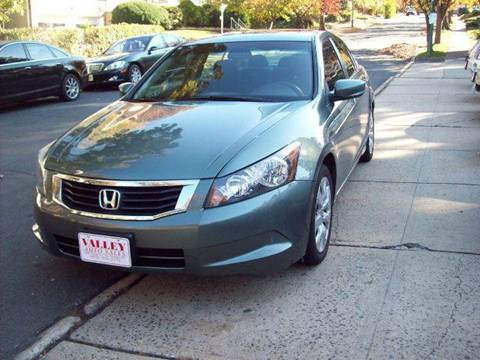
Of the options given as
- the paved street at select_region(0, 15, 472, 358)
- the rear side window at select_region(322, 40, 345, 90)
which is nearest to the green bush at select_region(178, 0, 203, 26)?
the paved street at select_region(0, 15, 472, 358)

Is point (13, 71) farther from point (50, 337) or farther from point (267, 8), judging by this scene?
point (267, 8)

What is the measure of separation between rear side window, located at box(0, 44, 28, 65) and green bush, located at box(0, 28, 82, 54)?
405 inches

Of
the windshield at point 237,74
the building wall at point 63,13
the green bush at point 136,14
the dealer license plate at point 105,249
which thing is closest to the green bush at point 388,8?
the green bush at point 136,14

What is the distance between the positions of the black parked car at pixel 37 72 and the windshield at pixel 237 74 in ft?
24.1

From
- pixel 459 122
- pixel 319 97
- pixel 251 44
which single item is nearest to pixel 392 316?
pixel 319 97

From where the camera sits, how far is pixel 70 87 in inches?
519

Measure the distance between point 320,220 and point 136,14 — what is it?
115 feet

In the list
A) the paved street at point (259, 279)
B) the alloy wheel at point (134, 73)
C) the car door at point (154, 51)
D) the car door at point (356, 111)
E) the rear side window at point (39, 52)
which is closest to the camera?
the paved street at point (259, 279)

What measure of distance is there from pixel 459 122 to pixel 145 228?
7.42 metres

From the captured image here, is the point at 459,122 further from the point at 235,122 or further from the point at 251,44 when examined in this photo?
the point at 235,122

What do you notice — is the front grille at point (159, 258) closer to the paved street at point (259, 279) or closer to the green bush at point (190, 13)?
the paved street at point (259, 279)

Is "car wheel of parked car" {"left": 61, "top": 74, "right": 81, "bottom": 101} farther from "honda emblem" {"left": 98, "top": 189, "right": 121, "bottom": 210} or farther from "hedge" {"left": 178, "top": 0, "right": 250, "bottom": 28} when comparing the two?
"hedge" {"left": 178, "top": 0, "right": 250, "bottom": 28}

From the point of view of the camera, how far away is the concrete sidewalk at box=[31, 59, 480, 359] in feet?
10.4

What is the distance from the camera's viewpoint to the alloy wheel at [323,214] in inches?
157
